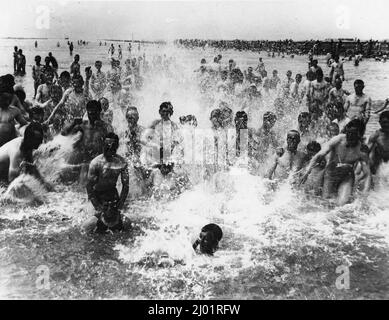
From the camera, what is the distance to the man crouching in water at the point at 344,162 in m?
7.38

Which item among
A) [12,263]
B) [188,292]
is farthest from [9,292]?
[188,292]

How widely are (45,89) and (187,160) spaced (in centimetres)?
352

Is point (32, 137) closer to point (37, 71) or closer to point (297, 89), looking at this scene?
point (37, 71)

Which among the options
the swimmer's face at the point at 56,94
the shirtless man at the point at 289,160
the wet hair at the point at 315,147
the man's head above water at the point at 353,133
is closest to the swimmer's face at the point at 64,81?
the swimmer's face at the point at 56,94

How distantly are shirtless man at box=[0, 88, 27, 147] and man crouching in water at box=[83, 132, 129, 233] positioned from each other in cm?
191

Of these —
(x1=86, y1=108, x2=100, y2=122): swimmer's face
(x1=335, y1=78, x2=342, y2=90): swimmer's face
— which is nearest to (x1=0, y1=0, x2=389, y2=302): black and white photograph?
(x1=86, y1=108, x2=100, y2=122): swimmer's face

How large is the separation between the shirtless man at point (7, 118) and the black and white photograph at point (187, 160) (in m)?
0.03

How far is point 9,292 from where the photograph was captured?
17.9 feet

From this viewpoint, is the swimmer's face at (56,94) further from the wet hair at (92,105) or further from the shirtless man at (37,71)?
the wet hair at (92,105)

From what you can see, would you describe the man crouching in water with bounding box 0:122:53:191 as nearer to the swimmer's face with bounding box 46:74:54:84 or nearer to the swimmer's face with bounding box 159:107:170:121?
the swimmer's face with bounding box 46:74:54:84

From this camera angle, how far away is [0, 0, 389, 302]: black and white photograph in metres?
5.79

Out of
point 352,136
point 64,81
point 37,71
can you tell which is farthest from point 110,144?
point 352,136
